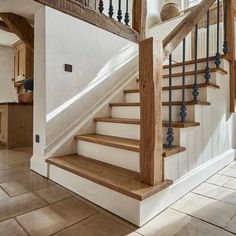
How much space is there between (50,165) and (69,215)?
2.29ft

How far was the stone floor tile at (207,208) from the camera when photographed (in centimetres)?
121

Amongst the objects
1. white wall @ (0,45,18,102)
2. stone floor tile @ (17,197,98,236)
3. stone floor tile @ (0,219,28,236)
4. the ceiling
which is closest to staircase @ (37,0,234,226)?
stone floor tile @ (17,197,98,236)

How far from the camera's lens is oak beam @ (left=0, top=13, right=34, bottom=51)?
7.01ft

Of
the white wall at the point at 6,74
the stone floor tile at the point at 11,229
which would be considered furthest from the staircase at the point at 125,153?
the white wall at the point at 6,74

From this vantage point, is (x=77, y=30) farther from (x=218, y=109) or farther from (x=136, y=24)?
(x=218, y=109)

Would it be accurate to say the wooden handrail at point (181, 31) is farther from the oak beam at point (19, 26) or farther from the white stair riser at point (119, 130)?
the oak beam at point (19, 26)

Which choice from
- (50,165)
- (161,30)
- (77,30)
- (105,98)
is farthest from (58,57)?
(161,30)

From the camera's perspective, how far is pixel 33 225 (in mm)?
1130

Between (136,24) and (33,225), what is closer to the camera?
(33,225)

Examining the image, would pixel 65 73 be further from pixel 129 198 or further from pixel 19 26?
pixel 129 198

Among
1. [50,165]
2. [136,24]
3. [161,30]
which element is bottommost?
[50,165]

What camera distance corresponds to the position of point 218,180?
1.80 metres

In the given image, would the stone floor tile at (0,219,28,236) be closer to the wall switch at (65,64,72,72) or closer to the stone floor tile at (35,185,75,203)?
the stone floor tile at (35,185,75,203)

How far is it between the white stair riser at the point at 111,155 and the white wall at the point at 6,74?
14.2 ft
